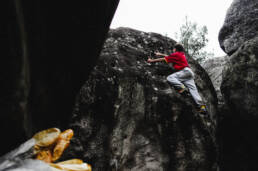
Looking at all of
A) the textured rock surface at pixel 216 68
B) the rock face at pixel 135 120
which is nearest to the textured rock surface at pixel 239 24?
the textured rock surface at pixel 216 68

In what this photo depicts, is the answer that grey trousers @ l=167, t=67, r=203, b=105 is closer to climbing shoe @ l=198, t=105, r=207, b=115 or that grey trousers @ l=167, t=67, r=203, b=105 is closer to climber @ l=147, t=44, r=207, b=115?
climber @ l=147, t=44, r=207, b=115

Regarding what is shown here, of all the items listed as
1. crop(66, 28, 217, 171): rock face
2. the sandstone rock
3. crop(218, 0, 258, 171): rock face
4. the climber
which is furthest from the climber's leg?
the sandstone rock

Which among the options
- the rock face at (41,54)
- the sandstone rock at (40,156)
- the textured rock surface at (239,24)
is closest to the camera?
the rock face at (41,54)

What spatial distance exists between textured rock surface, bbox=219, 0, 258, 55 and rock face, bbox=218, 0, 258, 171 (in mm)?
85

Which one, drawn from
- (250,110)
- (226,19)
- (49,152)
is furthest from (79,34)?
(226,19)

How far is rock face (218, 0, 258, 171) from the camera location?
21.3 feet

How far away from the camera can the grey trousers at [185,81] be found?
5520 mm

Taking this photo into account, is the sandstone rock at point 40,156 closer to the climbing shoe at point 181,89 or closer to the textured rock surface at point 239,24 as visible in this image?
the climbing shoe at point 181,89

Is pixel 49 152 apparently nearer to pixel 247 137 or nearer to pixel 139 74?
pixel 139 74

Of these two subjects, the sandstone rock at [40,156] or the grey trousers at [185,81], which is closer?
the sandstone rock at [40,156]

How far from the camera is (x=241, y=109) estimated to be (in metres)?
6.80

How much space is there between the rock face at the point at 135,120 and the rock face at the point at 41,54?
175 centimetres

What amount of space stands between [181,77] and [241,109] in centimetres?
295

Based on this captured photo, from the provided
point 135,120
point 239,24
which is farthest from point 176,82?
point 239,24
